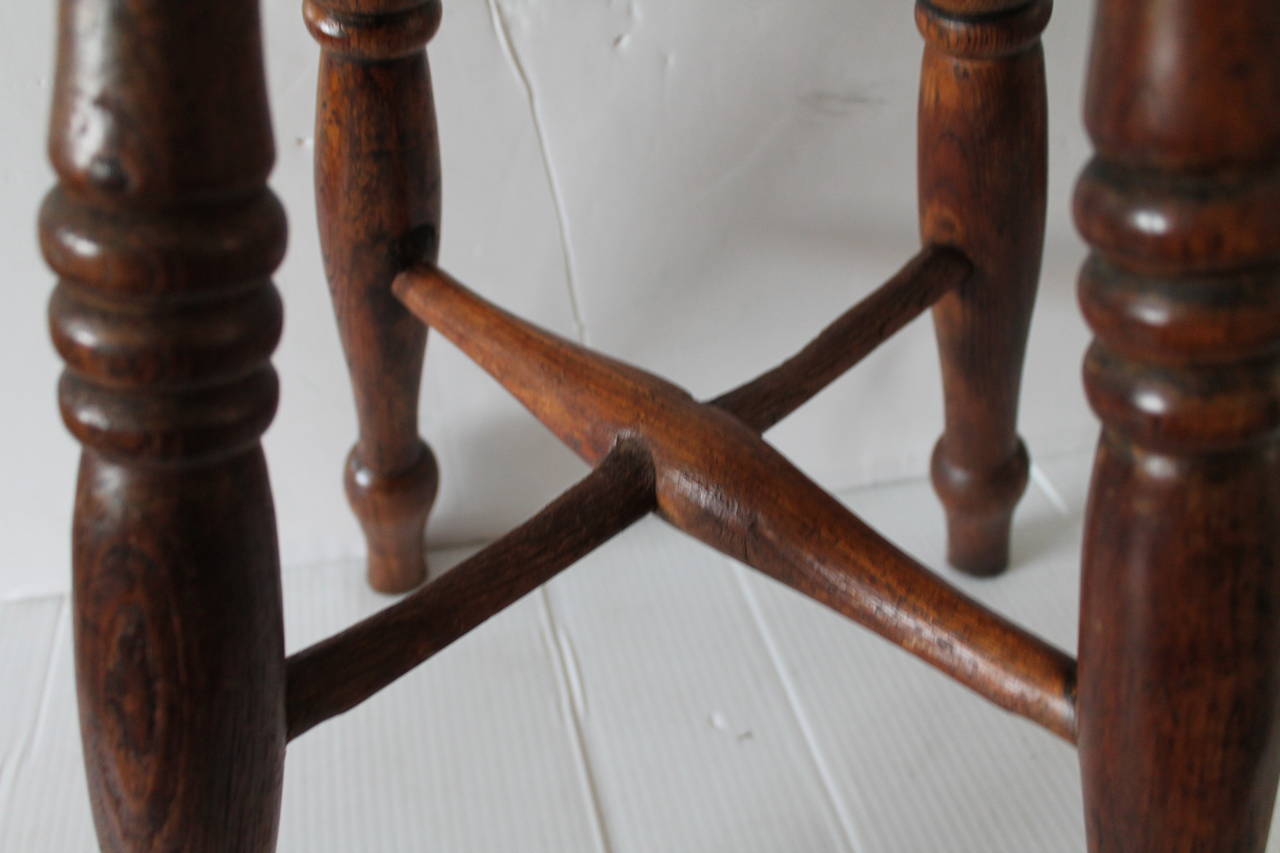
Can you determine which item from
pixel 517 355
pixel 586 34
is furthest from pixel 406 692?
pixel 586 34

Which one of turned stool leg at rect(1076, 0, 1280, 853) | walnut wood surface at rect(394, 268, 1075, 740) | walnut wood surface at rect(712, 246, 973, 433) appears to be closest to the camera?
turned stool leg at rect(1076, 0, 1280, 853)

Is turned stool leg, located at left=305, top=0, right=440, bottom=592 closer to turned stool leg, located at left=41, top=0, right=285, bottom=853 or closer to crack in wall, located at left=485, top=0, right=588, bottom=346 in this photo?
crack in wall, located at left=485, top=0, right=588, bottom=346

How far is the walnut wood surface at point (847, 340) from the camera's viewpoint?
58 centimetres

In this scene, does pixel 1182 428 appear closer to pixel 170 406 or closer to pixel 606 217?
pixel 170 406

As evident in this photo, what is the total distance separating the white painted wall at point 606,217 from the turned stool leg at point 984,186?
0.14m

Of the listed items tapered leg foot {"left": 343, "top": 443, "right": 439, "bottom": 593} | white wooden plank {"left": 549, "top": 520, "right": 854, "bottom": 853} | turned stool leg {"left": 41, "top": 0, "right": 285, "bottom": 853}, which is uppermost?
turned stool leg {"left": 41, "top": 0, "right": 285, "bottom": 853}

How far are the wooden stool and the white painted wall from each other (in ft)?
0.77

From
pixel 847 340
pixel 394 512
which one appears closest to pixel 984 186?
pixel 847 340

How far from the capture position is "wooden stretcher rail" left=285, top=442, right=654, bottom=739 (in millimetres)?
448

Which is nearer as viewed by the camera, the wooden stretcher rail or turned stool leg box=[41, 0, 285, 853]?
turned stool leg box=[41, 0, 285, 853]

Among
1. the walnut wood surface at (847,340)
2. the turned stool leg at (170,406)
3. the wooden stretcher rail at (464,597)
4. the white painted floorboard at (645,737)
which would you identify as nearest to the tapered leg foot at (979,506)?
the white painted floorboard at (645,737)

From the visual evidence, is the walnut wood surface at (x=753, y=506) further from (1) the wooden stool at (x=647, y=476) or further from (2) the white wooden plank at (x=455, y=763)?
(2) the white wooden plank at (x=455, y=763)

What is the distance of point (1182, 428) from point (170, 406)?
24 centimetres

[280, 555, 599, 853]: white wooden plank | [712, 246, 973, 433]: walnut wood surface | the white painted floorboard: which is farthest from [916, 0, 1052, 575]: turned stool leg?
[280, 555, 599, 853]: white wooden plank
